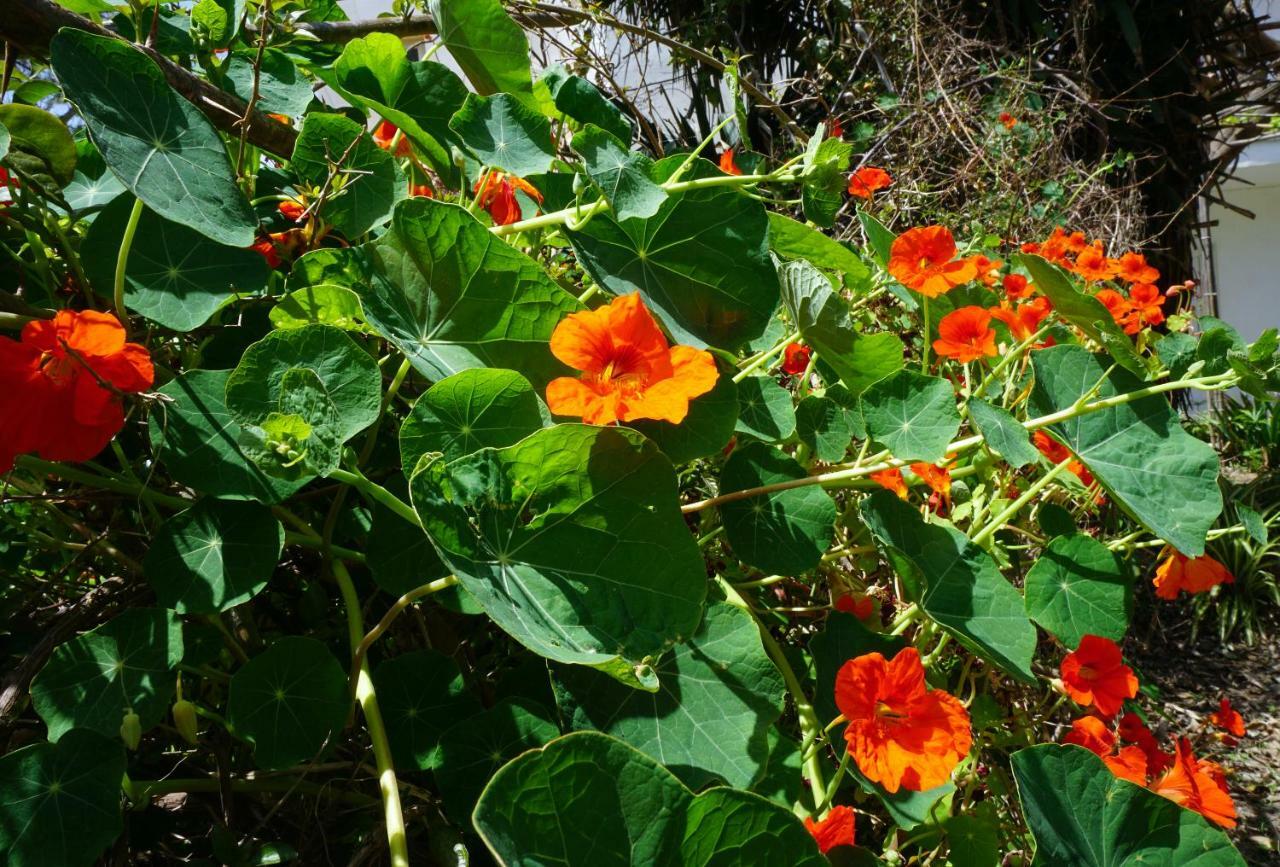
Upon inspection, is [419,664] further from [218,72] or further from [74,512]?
[218,72]

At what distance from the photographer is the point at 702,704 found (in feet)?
2.32

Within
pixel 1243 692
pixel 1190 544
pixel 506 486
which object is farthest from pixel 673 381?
pixel 1243 692

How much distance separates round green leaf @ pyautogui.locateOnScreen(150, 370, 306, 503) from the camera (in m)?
0.65

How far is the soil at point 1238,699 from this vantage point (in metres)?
2.14

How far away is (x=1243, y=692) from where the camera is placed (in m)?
2.68

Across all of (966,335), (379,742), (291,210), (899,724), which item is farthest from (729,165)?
(379,742)

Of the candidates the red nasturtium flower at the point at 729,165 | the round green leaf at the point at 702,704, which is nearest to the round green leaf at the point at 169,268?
the round green leaf at the point at 702,704

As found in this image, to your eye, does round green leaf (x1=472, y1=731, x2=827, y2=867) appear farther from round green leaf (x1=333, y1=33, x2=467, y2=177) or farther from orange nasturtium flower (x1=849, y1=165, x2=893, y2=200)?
orange nasturtium flower (x1=849, y1=165, x2=893, y2=200)

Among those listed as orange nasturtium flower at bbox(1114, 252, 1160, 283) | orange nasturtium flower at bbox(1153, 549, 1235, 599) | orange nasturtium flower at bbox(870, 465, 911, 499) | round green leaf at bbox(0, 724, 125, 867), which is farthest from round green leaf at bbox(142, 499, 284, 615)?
orange nasturtium flower at bbox(1114, 252, 1160, 283)

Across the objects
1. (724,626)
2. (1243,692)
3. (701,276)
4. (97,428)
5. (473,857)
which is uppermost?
(701,276)

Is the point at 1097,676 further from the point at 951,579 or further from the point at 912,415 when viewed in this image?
the point at 912,415

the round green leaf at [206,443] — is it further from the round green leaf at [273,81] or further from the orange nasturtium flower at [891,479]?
the orange nasturtium flower at [891,479]

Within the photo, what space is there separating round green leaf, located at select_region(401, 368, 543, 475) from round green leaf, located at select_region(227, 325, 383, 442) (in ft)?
0.14

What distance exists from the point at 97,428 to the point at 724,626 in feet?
1.69
